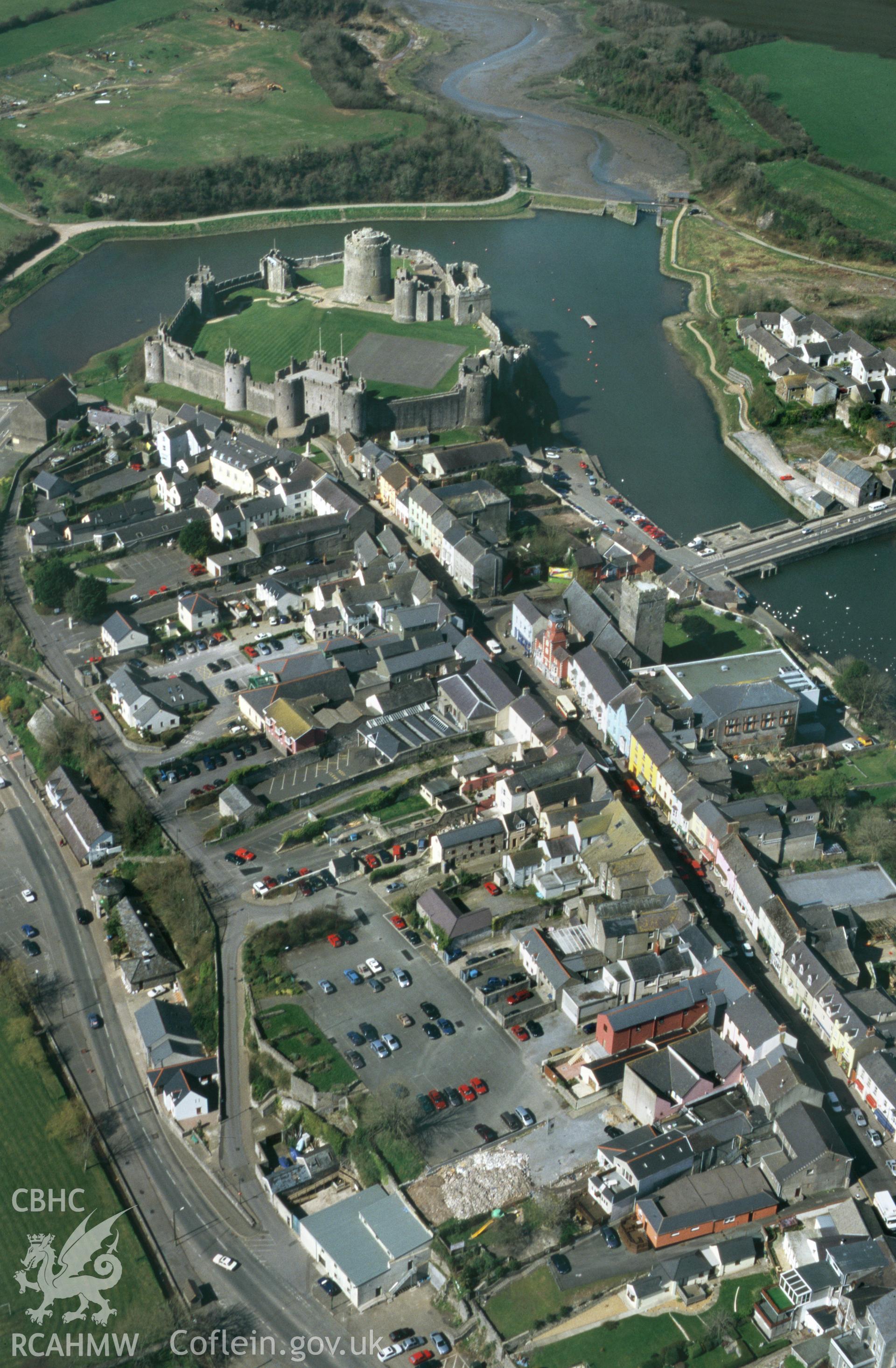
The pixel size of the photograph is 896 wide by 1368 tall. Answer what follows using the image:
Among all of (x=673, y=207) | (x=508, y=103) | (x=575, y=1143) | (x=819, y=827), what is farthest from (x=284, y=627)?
(x=508, y=103)

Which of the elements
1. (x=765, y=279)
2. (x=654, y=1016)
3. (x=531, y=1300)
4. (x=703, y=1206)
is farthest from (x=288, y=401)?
(x=531, y=1300)

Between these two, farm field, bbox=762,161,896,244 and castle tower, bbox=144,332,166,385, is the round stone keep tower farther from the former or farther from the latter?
farm field, bbox=762,161,896,244

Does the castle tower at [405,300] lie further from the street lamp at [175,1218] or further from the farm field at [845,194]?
the street lamp at [175,1218]

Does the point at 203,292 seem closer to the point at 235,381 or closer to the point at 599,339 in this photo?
the point at 235,381

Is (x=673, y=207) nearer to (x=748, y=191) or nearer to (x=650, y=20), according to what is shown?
(x=748, y=191)

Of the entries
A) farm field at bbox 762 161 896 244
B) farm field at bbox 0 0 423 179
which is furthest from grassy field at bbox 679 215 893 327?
farm field at bbox 0 0 423 179

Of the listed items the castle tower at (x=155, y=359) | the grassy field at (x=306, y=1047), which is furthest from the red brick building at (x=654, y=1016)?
the castle tower at (x=155, y=359)
